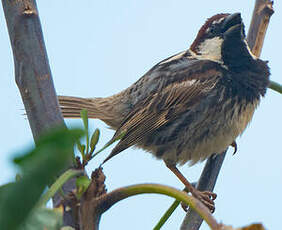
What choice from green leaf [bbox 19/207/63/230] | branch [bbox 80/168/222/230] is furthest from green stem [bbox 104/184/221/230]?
green leaf [bbox 19/207/63/230]

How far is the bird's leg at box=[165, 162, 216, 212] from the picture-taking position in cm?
296

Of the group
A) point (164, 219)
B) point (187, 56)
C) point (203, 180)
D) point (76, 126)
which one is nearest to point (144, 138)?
point (187, 56)

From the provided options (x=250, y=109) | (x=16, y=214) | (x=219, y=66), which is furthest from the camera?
(x=219, y=66)

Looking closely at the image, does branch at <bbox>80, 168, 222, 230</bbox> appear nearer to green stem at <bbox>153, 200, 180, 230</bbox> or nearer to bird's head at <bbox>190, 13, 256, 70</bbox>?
green stem at <bbox>153, 200, 180, 230</bbox>

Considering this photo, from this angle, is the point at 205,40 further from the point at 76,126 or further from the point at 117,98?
the point at 76,126

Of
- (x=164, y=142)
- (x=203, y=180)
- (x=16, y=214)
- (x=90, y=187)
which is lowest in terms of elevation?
(x=164, y=142)

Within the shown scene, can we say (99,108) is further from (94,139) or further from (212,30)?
(94,139)

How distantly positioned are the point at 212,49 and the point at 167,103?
2.15 feet

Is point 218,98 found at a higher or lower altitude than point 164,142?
higher

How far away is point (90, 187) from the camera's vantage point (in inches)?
50.2

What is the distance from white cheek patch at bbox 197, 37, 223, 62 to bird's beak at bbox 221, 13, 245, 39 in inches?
3.4

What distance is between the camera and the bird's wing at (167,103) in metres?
3.45

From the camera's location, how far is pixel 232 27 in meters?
3.69

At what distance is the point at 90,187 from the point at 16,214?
900 mm
